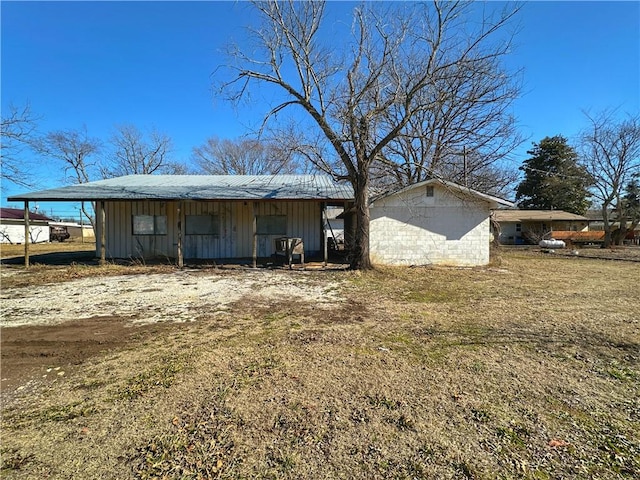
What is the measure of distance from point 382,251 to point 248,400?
10447mm

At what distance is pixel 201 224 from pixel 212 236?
66 centimetres

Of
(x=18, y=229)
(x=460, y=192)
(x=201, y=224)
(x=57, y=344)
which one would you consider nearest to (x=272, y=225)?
(x=201, y=224)

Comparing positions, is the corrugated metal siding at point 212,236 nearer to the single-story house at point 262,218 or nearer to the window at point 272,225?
the single-story house at point 262,218

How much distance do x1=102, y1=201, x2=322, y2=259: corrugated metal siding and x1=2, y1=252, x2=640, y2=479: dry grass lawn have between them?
29.8ft

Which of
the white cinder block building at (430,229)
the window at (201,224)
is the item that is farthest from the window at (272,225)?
the white cinder block building at (430,229)

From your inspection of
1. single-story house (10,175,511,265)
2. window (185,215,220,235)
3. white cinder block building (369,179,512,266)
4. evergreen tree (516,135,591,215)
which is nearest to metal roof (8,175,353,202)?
single-story house (10,175,511,265)

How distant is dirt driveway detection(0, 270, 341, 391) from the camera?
3.98m

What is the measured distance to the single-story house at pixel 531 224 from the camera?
1202 inches

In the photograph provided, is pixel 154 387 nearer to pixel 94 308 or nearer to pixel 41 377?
pixel 41 377

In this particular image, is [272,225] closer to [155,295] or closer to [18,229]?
[155,295]

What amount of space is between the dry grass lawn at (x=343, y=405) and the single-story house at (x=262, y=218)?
7.63 m

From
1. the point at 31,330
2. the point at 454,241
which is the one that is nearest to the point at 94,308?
the point at 31,330

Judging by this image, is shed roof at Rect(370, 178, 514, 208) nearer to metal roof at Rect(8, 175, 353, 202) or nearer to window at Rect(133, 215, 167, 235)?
metal roof at Rect(8, 175, 353, 202)

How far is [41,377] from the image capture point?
3375mm
